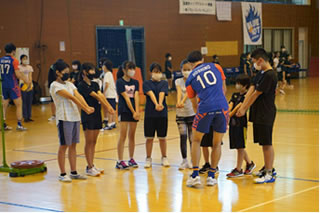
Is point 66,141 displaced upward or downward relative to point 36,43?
downward

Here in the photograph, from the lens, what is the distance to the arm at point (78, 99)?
7285 mm

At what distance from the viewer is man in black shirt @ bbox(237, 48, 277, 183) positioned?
699 cm

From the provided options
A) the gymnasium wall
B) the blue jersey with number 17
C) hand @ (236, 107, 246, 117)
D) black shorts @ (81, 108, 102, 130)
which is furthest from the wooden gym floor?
the gymnasium wall

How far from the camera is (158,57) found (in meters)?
24.3

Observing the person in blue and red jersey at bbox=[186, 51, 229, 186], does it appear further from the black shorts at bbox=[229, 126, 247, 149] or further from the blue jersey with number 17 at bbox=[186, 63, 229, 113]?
the black shorts at bbox=[229, 126, 247, 149]

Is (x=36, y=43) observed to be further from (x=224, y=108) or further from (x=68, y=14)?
(x=224, y=108)

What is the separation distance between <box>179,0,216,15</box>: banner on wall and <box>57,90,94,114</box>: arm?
1824 centimetres

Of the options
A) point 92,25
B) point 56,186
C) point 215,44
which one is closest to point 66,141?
point 56,186

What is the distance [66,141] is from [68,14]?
14051 mm

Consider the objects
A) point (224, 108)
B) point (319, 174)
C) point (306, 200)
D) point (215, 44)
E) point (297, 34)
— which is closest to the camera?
point (306, 200)

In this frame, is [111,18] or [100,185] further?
[111,18]

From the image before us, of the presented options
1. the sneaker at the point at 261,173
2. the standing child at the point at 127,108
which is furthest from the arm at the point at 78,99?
the sneaker at the point at 261,173

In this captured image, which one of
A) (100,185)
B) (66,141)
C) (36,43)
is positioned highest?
(36,43)

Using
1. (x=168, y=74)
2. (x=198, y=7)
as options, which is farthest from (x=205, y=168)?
(x=198, y=7)
